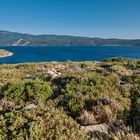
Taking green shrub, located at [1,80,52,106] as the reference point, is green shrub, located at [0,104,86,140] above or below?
above

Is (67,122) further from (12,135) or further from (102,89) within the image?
(102,89)

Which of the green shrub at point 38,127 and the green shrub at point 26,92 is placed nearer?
the green shrub at point 38,127

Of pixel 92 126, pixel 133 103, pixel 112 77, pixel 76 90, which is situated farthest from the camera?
pixel 112 77

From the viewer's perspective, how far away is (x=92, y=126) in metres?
6.98

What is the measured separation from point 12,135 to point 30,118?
0.71 meters

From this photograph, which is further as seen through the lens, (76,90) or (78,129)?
(76,90)

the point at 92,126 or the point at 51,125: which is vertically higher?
the point at 51,125

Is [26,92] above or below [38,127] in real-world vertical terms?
below

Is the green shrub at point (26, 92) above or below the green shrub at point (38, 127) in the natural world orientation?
below

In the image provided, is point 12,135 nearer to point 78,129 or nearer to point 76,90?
point 78,129

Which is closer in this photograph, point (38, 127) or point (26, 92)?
point (38, 127)

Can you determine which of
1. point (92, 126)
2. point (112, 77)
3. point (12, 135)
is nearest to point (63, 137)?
point (12, 135)

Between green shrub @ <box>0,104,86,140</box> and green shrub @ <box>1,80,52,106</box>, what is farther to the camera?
green shrub @ <box>1,80,52,106</box>

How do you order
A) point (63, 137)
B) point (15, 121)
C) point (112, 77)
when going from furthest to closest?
1. point (112, 77)
2. point (15, 121)
3. point (63, 137)
